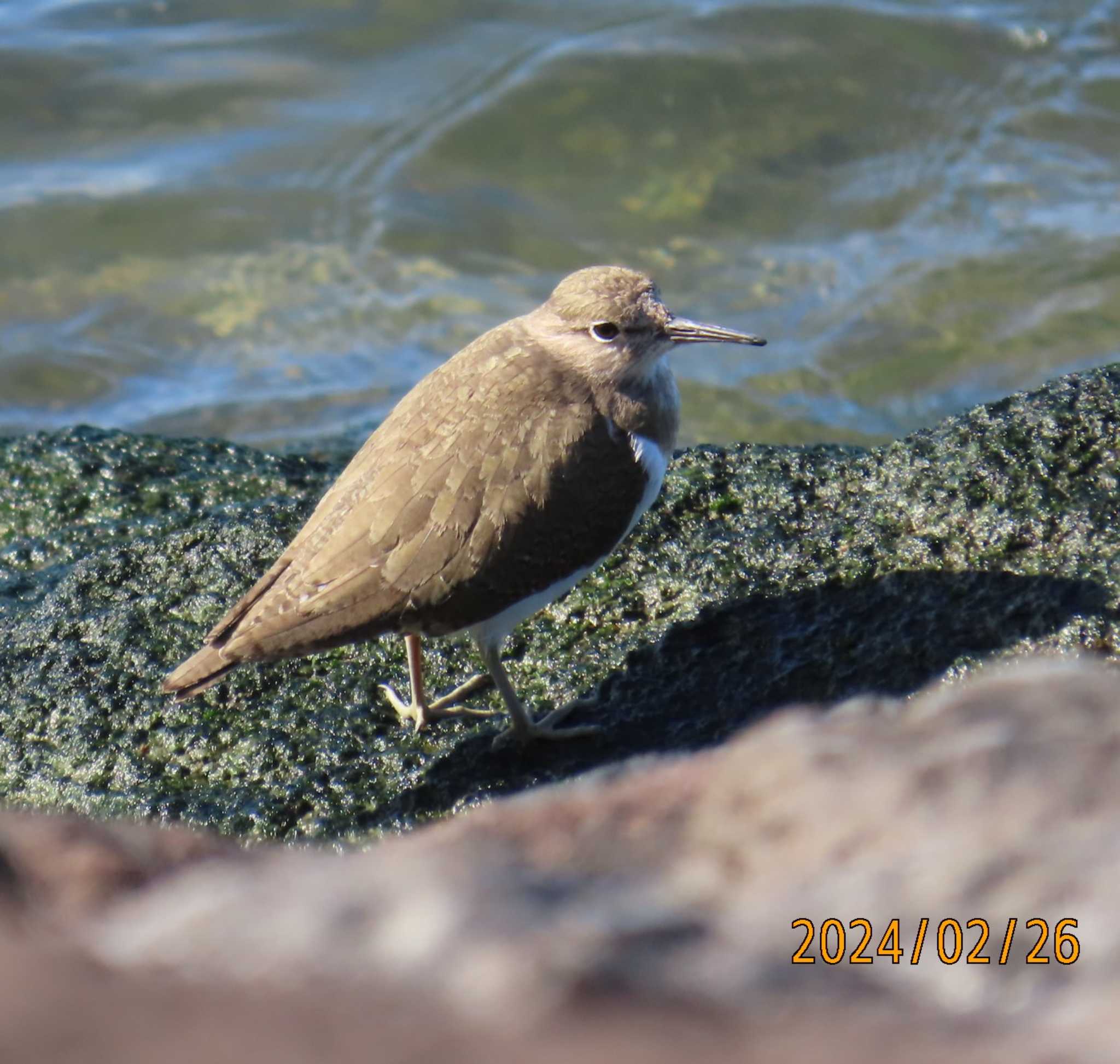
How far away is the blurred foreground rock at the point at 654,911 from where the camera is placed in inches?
37.8

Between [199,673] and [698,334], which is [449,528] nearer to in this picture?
[199,673]

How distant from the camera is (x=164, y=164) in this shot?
33.1 feet

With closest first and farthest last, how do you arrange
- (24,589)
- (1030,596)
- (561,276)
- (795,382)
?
(1030,596) → (24,589) → (795,382) → (561,276)

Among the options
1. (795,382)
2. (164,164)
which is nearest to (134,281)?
(164,164)

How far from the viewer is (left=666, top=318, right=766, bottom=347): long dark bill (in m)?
4.50

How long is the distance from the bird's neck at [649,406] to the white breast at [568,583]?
2.0 inches

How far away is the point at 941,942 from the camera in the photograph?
4.11 feet

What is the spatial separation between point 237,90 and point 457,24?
2029 mm

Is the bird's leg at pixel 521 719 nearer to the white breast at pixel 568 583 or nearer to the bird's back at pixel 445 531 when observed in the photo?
the white breast at pixel 568 583

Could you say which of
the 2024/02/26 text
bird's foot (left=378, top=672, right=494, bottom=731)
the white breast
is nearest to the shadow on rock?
bird's foot (left=378, top=672, right=494, bottom=731)

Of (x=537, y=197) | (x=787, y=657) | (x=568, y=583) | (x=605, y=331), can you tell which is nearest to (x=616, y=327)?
(x=605, y=331)

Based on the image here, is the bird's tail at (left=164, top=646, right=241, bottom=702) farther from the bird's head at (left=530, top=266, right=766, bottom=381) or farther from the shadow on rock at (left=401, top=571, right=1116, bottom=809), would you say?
the bird's head at (left=530, top=266, right=766, bottom=381)

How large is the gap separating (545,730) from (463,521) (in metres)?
0.71

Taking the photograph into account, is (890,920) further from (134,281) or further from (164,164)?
(164,164)
